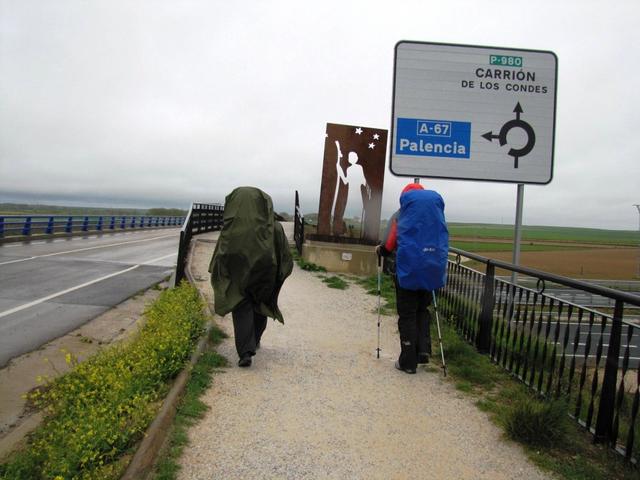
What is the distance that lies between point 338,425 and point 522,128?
475 centimetres

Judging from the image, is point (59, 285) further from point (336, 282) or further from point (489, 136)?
point (489, 136)

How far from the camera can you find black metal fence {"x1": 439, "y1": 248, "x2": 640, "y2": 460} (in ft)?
12.1

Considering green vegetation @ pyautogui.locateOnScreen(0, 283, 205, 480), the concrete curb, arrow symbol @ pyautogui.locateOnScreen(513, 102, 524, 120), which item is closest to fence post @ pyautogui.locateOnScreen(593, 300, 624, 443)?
the concrete curb

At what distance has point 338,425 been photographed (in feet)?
13.0

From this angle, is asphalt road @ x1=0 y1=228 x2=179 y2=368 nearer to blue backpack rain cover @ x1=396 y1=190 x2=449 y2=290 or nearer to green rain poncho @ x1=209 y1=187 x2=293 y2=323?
green rain poncho @ x1=209 y1=187 x2=293 y2=323

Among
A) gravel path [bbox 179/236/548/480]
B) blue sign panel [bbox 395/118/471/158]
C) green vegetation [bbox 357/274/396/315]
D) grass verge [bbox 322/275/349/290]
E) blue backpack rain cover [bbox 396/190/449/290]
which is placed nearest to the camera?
gravel path [bbox 179/236/548/480]

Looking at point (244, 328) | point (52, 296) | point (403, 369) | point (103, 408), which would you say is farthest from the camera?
point (52, 296)

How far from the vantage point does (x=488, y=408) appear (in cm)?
441

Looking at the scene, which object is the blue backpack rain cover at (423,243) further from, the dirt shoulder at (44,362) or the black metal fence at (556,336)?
→ the dirt shoulder at (44,362)

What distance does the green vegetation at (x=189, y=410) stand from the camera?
312cm

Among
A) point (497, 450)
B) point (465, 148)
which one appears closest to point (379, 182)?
point (465, 148)

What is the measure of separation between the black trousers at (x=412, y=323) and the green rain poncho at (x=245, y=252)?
4.50 ft

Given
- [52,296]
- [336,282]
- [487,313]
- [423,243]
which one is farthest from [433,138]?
[52,296]

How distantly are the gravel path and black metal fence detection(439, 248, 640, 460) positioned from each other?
0.75 metres
